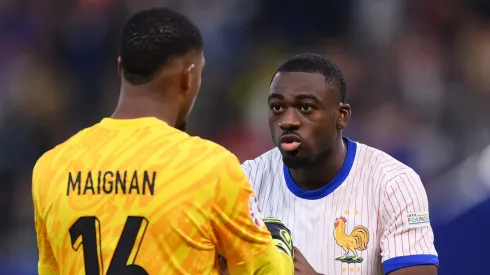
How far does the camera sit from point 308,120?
4273 mm

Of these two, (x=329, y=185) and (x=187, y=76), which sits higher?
A: (x=187, y=76)

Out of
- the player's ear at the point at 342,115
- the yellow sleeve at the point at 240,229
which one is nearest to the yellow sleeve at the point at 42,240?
the yellow sleeve at the point at 240,229

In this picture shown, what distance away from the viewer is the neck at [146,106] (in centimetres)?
302

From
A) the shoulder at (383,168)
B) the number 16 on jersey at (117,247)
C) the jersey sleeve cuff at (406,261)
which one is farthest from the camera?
the shoulder at (383,168)

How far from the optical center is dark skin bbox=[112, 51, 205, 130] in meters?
3.00

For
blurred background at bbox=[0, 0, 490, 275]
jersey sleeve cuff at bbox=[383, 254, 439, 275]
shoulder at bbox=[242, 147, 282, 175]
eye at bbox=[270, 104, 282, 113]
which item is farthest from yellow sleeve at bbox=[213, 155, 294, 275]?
blurred background at bbox=[0, 0, 490, 275]

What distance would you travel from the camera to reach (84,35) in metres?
9.37

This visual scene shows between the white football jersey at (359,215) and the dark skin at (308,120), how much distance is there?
0.11 meters

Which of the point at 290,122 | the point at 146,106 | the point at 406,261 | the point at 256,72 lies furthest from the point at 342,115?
the point at 256,72

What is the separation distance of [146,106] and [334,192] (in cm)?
160

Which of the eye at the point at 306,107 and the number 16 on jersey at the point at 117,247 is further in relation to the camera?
the eye at the point at 306,107

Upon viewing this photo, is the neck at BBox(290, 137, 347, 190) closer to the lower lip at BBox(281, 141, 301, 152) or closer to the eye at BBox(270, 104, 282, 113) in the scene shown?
the lower lip at BBox(281, 141, 301, 152)

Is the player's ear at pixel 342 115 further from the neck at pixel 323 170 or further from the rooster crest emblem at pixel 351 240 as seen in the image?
the rooster crest emblem at pixel 351 240

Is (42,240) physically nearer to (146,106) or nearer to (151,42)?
(146,106)
